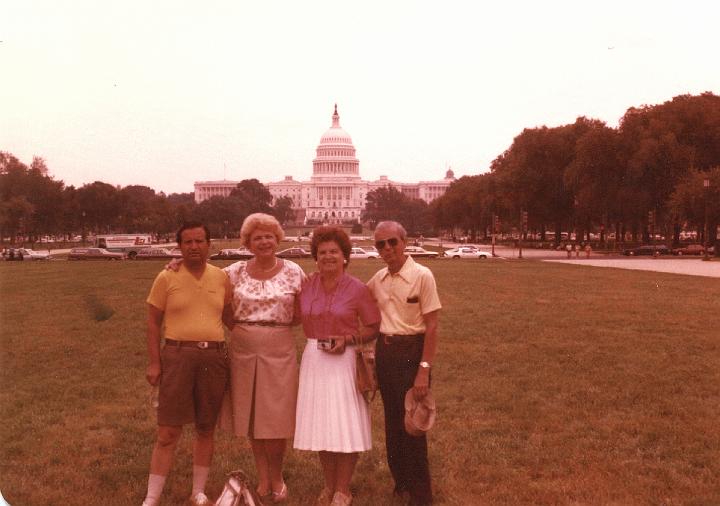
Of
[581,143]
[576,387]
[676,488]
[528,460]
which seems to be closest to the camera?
[676,488]

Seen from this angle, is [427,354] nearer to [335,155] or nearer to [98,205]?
[98,205]

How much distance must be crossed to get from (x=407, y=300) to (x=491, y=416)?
10.5 feet

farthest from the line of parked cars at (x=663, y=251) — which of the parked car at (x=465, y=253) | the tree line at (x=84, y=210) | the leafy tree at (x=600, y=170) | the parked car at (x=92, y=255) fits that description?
the parked car at (x=92, y=255)

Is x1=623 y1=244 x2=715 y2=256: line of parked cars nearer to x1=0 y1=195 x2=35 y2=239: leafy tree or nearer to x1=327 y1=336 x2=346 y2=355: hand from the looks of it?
x1=0 y1=195 x2=35 y2=239: leafy tree

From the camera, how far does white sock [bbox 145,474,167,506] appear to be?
234 inches

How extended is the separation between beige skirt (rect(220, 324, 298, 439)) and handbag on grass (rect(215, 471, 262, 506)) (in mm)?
347

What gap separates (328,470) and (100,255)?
162 ft

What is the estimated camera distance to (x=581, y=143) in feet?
185

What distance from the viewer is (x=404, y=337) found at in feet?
19.5

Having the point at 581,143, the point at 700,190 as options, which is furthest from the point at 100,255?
the point at 700,190

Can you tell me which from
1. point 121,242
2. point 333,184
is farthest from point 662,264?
point 333,184

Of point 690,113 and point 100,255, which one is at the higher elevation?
point 690,113

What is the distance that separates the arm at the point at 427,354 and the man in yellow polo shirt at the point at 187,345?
54.2 inches

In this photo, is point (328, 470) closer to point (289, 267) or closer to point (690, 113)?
point (289, 267)
